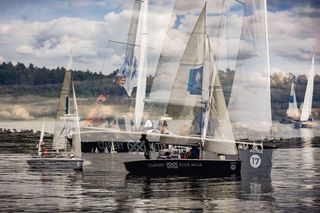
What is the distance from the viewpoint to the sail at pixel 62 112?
8631cm

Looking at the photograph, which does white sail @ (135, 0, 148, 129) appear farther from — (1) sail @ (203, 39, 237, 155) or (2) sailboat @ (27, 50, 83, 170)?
(1) sail @ (203, 39, 237, 155)

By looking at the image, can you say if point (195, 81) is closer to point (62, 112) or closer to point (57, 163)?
point (57, 163)

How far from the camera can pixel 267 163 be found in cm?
7212

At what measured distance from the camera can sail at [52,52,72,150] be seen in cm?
8631

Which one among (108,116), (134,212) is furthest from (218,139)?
(108,116)

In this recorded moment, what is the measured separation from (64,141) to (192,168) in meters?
20.1

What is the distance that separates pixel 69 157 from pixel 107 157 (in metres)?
22.1

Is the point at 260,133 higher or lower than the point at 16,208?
higher

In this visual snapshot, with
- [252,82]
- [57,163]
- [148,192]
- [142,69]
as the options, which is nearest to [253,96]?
[252,82]

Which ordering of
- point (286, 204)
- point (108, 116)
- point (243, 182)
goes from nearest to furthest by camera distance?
point (286, 204) < point (243, 182) < point (108, 116)

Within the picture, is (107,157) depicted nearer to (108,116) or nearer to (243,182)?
(108,116)

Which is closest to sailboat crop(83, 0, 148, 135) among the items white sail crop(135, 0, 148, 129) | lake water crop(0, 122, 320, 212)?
white sail crop(135, 0, 148, 129)

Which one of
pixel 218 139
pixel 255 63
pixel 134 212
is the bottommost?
pixel 134 212

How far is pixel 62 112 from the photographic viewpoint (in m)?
87.5
